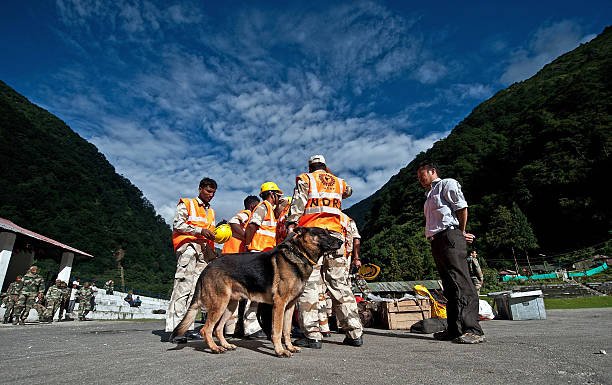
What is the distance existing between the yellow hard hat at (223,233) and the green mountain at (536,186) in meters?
49.3

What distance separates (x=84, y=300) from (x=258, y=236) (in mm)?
19092

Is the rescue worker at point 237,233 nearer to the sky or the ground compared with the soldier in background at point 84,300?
nearer to the sky

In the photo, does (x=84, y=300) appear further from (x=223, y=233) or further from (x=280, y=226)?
(x=280, y=226)

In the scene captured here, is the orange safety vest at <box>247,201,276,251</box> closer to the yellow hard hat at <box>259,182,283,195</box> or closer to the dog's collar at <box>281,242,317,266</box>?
the yellow hard hat at <box>259,182,283,195</box>

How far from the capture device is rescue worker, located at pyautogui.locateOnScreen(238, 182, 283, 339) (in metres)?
6.05

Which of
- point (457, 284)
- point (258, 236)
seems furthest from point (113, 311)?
point (457, 284)

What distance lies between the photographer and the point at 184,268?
19.1ft

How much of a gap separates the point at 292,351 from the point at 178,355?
1.35 meters

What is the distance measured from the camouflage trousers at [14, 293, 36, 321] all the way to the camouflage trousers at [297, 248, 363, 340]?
15698mm

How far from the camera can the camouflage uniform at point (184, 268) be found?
563cm

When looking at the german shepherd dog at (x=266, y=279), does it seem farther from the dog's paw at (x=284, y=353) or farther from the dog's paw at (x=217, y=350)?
the dog's paw at (x=284, y=353)

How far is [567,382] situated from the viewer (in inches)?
99.4

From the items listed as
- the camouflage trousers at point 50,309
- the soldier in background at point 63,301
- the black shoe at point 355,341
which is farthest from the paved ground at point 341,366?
the soldier in background at point 63,301

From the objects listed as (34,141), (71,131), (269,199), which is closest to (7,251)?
(269,199)
